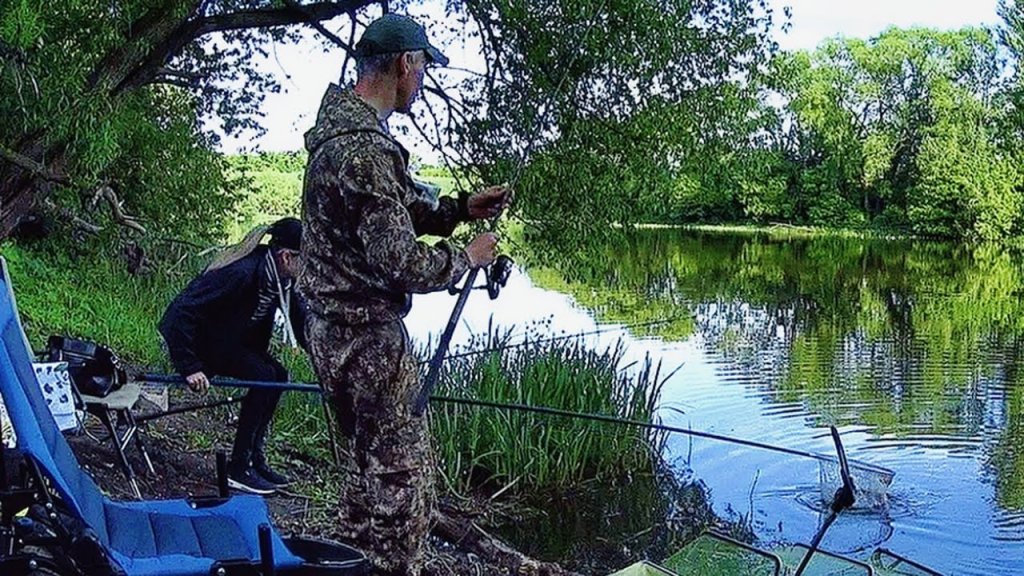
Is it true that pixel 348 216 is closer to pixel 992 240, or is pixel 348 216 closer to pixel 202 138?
pixel 202 138

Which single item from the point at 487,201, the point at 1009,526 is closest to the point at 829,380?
the point at 1009,526

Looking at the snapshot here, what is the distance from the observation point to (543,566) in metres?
5.07

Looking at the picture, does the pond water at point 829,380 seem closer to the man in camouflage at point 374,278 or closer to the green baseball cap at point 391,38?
the man in camouflage at point 374,278

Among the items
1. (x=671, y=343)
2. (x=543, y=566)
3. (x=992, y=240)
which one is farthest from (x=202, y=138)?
(x=992, y=240)

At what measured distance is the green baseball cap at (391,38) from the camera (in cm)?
287

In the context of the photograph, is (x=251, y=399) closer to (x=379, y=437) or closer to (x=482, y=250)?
(x=379, y=437)

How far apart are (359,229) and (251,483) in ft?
8.34

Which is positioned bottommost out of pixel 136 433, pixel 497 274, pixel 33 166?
pixel 136 433

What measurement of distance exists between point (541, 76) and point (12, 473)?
17.1ft

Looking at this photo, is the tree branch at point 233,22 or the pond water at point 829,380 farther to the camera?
the tree branch at point 233,22

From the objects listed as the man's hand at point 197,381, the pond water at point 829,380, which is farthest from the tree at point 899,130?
the man's hand at point 197,381

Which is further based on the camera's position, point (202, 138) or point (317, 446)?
point (202, 138)

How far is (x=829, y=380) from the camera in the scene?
36.5 ft

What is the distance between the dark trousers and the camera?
4684 mm
